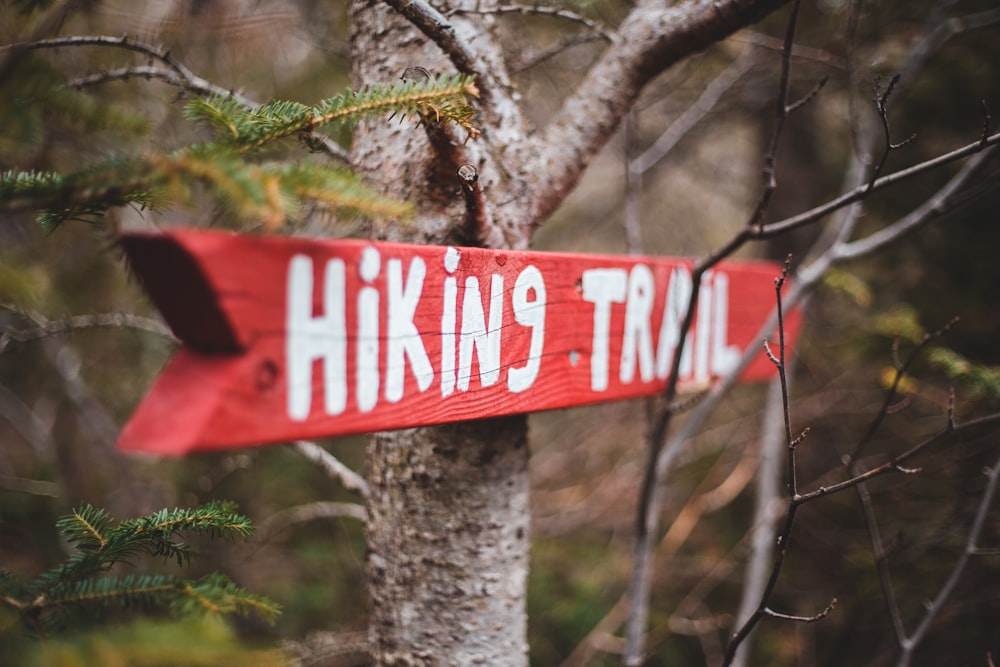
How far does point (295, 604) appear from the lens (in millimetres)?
2271

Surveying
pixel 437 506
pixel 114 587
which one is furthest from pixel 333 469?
pixel 114 587

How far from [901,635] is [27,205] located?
1.77 m

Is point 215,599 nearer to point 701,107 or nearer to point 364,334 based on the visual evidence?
point 364,334

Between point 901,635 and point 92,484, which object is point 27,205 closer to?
point 901,635

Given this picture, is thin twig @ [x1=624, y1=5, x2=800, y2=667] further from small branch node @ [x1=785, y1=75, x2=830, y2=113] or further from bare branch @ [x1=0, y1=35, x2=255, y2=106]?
bare branch @ [x1=0, y1=35, x2=255, y2=106]

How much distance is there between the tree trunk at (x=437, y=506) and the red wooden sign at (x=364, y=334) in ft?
0.57

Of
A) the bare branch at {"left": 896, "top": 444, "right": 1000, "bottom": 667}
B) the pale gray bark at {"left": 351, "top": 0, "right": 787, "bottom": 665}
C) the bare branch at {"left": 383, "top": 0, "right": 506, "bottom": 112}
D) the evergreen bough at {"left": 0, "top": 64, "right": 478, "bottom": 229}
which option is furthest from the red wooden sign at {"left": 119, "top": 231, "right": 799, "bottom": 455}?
the bare branch at {"left": 896, "top": 444, "right": 1000, "bottom": 667}

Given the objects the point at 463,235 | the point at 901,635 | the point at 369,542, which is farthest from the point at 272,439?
the point at 901,635

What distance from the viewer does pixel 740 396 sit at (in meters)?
3.55

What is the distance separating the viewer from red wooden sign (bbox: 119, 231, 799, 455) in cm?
60

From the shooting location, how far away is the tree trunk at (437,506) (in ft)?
3.70

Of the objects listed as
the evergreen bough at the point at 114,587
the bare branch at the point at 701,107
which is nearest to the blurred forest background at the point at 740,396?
the bare branch at the point at 701,107

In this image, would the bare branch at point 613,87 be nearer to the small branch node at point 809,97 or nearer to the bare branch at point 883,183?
the small branch node at point 809,97

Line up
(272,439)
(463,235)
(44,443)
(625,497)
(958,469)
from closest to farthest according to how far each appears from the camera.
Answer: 1. (272,439)
2. (463,235)
3. (958,469)
4. (44,443)
5. (625,497)
